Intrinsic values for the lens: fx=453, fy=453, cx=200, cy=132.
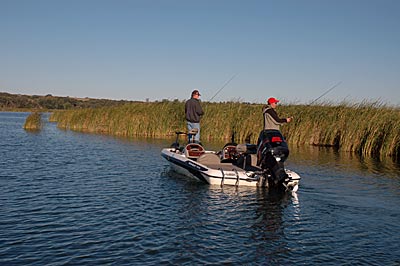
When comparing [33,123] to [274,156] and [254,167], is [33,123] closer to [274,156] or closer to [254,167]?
[254,167]

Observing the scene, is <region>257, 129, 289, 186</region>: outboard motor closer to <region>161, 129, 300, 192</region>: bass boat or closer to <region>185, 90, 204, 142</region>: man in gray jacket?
<region>161, 129, 300, 192</region>: bass boat

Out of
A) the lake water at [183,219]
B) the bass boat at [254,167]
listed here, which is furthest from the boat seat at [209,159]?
the lake water at [183,219]

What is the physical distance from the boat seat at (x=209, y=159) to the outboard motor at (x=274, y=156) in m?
2.01

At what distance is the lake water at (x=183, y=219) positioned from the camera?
5891 mm

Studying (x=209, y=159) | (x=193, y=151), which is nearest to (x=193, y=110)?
(x=193, y=151)

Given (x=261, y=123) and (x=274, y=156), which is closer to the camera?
(x=274, y=156)

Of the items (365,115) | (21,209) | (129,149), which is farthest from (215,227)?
(365,115)

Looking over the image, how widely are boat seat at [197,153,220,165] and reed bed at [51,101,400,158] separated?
8.92 meters

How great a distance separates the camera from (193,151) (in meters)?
12.5

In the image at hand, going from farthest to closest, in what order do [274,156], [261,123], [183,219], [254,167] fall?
[261,123] < [254,167] < [274,156] < [183,219]

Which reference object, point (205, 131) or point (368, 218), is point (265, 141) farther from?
point (205, 131)

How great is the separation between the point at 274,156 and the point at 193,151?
11.1 feet

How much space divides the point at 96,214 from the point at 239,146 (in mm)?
5068

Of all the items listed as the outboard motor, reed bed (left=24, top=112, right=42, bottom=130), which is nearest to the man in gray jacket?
the outboard motor
